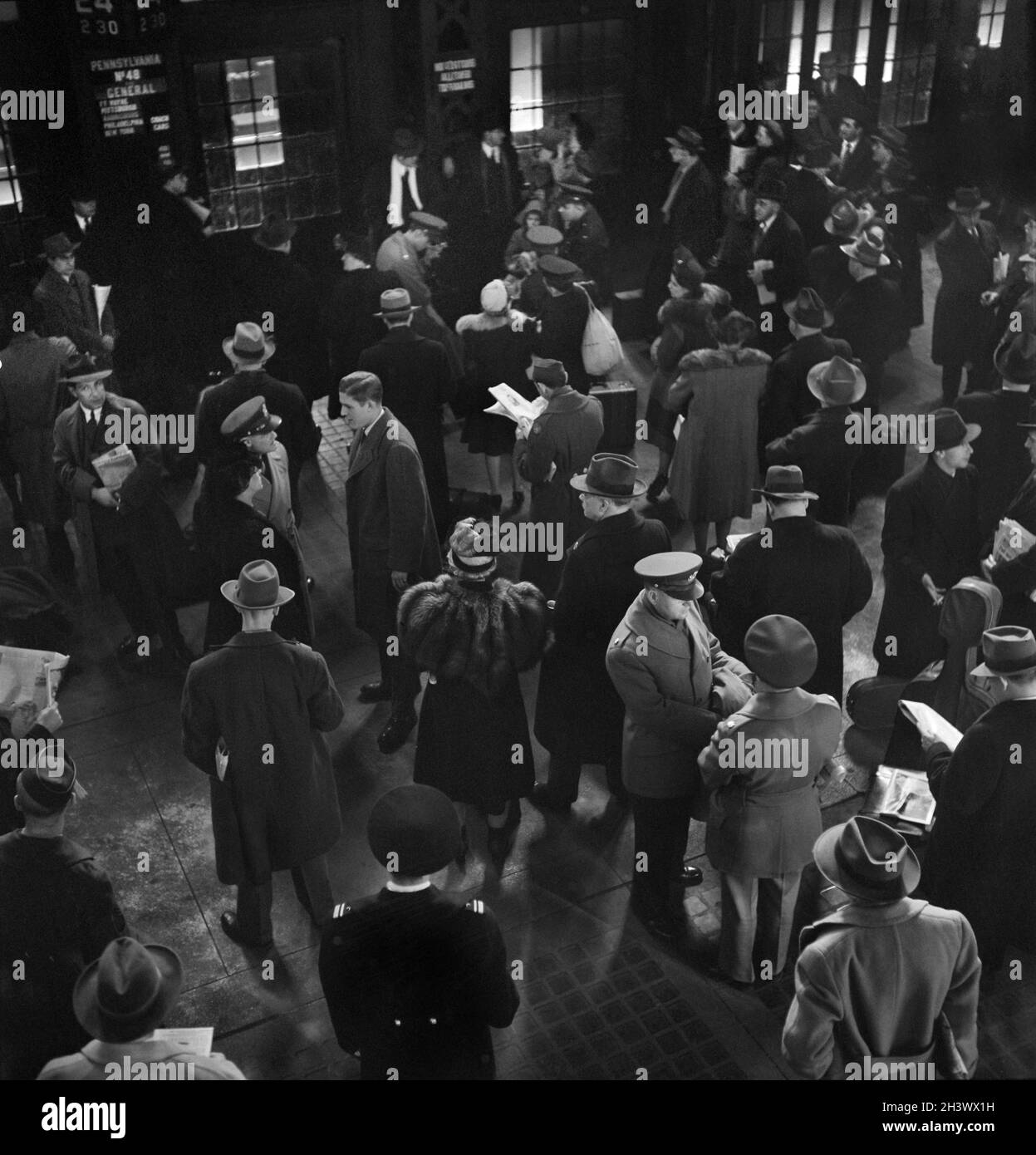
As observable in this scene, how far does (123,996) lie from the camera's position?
4.38 m

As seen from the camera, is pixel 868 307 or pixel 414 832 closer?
pixel 414 832

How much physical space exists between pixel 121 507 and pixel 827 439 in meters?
4.13

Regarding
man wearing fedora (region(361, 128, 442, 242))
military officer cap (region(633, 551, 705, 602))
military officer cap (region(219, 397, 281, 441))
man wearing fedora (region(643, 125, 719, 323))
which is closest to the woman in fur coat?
military officer cap (region(633, 551, 705, 602))

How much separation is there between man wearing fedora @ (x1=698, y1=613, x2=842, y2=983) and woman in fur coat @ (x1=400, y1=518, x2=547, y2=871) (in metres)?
1.07

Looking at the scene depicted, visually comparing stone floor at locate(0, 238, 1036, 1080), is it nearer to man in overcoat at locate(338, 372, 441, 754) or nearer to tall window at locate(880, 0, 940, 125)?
man in overcoat at locate(338, 372, 441, 754)

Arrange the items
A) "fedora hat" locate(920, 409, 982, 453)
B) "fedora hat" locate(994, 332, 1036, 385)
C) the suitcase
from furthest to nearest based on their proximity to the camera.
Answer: the suitcase
"fedora hat" locate(994, 332, 1036, 385)
"fedora hat" locate(920, 409, 982, 453)

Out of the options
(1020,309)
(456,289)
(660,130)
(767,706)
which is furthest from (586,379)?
(660,130)

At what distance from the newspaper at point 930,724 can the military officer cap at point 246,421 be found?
370cm

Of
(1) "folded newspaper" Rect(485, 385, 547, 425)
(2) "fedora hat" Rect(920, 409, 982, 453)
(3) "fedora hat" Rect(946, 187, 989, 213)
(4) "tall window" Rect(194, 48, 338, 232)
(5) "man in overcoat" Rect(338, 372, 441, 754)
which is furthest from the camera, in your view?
(4) "tall window" Rect(194, 48, 338, 232)

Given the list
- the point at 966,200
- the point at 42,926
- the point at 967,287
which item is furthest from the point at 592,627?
the point at 966,200

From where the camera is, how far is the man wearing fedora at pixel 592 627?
6734 mm

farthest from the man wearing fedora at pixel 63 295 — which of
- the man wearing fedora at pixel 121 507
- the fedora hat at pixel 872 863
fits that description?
the fedora hat at pixel 872 863

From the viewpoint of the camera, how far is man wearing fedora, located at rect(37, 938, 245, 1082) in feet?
14.4

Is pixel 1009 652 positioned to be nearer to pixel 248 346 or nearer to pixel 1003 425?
pixel 1003 425
